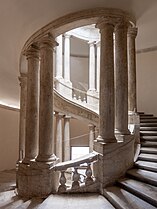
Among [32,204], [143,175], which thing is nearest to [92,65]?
[143,175]

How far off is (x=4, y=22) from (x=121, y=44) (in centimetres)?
231

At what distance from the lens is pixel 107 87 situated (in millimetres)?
4293

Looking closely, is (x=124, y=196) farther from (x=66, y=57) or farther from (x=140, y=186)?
(x=66, y=57)

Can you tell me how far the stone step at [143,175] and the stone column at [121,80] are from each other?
2.38 feet

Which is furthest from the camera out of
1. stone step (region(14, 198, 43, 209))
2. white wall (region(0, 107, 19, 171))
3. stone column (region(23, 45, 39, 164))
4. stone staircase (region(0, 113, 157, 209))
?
white wall (region(0, 107, 19, 171))

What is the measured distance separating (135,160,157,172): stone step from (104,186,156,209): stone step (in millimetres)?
649

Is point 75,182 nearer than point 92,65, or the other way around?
point 75,182

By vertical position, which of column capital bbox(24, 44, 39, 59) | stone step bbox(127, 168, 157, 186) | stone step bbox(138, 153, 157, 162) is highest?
column capital bbox(24, 44, 39, 59)

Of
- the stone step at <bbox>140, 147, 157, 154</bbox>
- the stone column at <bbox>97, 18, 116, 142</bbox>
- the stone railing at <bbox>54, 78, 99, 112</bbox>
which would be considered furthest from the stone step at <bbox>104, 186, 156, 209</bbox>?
the stone railing at <bbox>54, 78, 99, 112</bbox>

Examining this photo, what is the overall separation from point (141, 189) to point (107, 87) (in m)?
1.80

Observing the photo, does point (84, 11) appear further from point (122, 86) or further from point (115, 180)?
point (115, 180)

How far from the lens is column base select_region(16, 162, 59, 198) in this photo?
4434 mm

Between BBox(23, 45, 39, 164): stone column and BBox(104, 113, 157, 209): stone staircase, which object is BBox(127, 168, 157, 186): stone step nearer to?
BBox(104, 113, 157, 209): stone staircase

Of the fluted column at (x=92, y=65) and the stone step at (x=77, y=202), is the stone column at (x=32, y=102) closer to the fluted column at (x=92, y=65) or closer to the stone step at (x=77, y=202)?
the stone step at (x=77, y=202)
